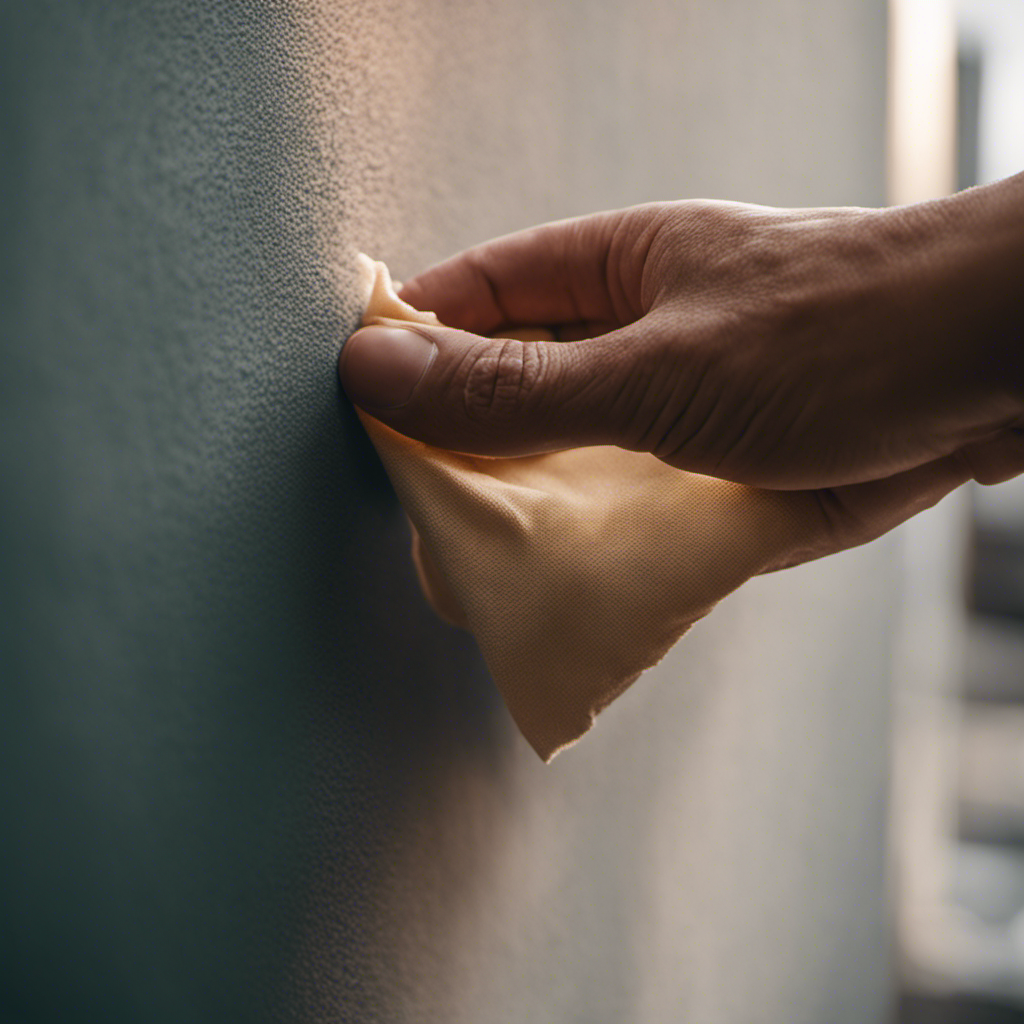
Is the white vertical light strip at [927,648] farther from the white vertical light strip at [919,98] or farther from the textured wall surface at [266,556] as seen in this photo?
the textured wall surface at [266,556]

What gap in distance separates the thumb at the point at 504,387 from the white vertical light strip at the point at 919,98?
1317mm

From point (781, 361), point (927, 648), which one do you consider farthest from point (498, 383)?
point (927, 648)

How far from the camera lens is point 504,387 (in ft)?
1.03

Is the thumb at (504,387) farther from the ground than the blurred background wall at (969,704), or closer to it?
farther from the ground

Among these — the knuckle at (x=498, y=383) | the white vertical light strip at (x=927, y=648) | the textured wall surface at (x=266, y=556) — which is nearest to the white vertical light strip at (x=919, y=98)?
the white vertical light strip at (x=927, y=648)

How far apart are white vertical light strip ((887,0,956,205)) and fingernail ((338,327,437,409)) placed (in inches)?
52.7

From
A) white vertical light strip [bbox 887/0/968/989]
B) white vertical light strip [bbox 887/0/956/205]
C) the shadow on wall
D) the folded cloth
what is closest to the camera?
the shadow on wall

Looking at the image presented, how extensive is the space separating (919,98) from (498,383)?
1789mm

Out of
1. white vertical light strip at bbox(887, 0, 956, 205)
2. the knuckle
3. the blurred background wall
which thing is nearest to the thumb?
the knuckle

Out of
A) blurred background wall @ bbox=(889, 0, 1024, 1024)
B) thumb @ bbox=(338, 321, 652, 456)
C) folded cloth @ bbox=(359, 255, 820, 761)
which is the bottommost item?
blurred background wall @ bbox=(889, 0, 1024, 1024)

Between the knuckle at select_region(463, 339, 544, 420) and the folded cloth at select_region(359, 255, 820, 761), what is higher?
the knuckle at select_region(463, 339, 544, 420)

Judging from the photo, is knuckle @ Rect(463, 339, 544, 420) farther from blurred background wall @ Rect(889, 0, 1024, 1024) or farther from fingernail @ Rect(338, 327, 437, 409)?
blurred background wall @ Rect(889, 0, 1024, 1024)

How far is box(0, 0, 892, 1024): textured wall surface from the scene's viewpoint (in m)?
0.23

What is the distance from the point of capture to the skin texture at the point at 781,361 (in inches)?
12.1
